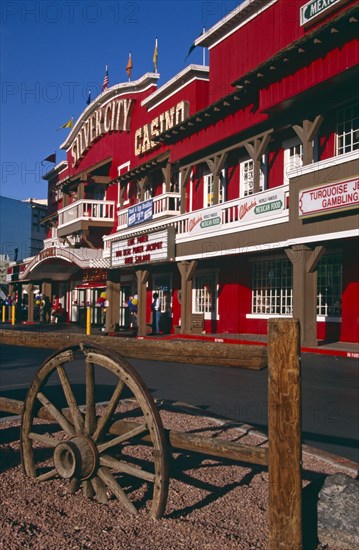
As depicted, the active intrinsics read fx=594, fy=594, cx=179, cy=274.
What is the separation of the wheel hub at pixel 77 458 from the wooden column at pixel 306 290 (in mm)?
11320

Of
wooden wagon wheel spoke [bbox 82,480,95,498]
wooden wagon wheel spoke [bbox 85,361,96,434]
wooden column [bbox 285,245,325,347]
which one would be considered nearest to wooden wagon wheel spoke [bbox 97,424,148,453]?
wooden wagon wheel spoke [bbox 85,361,96,434]

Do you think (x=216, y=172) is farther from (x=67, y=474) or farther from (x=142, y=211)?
(x=67, y=474)

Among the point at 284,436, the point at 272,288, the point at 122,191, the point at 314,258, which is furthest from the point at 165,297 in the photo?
the point at 284,436

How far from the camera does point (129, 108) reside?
29422 mm

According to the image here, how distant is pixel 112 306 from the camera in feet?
86.1

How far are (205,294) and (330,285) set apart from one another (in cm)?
711

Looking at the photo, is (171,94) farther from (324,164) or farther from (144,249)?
(324,164)

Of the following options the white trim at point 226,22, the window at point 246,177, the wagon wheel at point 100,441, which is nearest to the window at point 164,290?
the window at point 246,177

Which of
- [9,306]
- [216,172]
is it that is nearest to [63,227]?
[9,306]

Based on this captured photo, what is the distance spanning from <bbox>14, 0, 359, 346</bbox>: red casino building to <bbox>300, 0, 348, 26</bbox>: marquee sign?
40 mm

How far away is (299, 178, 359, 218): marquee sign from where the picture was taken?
13469mm

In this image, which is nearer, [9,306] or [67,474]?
[67,474]

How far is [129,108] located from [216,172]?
425 inches

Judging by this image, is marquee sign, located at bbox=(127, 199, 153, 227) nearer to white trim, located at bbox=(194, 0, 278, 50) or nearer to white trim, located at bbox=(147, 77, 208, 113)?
white trim, located at bbox=(147, 77, 208, 113)
